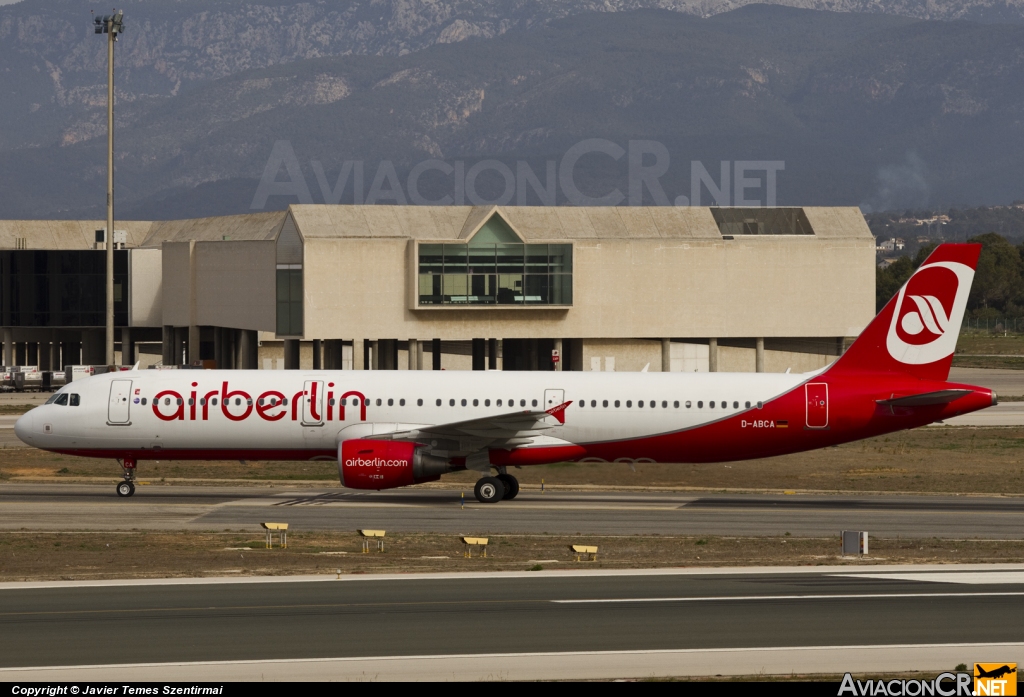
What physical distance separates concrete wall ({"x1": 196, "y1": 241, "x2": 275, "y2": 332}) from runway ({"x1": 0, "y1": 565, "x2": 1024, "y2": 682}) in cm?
6467

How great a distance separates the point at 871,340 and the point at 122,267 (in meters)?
86.7

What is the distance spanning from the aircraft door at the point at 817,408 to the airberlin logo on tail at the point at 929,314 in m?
2.55

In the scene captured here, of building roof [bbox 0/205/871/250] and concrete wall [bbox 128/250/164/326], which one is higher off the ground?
building roof [bbox 0/205/871/250]

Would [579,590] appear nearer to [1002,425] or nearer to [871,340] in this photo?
[871,340]

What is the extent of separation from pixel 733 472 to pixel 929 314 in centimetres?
1163

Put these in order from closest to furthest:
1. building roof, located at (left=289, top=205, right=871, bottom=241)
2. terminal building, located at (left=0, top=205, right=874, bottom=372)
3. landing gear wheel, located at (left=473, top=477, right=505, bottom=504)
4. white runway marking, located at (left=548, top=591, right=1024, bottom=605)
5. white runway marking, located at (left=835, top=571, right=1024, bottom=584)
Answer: white runway marking, located at (left=548, top=591, right=1024, bottom=605) < white runway marking, located at (left=835, top=571, right=1024, bottom=584) < landing gear wheel, located at (left=473, top=477, right=505, bottom=504) < terminal building, located at (left=0, top=205, right=874, bottom=372) < building roof, located at (left=289, top=205, right=871, bottom=241)

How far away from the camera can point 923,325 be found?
4094 centimetres

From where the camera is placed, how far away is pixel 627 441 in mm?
41000

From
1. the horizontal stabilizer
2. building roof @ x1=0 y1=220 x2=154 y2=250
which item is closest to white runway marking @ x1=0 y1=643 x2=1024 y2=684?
the horizontal stabilizer

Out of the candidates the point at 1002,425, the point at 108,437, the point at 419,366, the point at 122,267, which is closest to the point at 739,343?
the point at 419,366

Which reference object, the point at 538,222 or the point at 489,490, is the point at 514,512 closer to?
the point at 489,490

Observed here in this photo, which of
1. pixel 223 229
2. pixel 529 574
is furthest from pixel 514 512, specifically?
pixel 223 229

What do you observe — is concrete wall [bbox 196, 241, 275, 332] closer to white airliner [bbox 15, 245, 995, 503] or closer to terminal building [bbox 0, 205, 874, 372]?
terminal building [bbox 0, 205, 874, 372]

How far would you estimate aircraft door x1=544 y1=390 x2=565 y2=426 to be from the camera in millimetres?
41125
